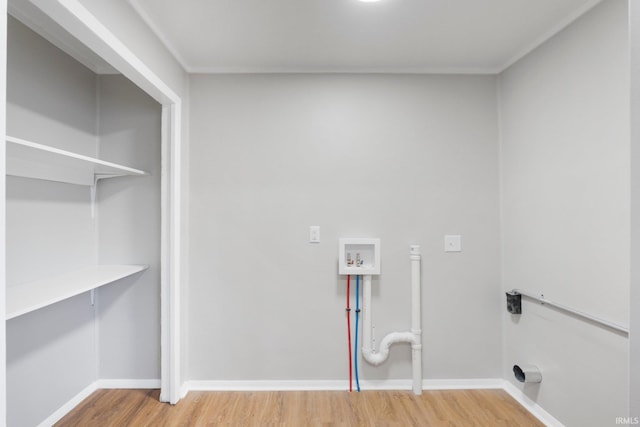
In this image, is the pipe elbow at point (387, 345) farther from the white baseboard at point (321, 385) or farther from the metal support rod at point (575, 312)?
the metal support rod at point (575, 312)

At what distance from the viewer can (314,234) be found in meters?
2.53

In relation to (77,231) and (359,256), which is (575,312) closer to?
(359,256)

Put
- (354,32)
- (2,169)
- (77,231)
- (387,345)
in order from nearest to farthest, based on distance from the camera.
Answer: (2,169) < (354,32) < (77,231) < (387,345)

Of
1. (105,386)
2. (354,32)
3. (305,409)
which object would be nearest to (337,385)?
(305,409)

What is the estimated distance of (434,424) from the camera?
2.09 m

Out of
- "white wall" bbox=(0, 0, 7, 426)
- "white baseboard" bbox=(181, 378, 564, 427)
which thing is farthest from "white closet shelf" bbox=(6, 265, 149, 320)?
"white baseboard" bbox=(181, 378, 564, 427)

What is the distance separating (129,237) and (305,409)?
1688mm

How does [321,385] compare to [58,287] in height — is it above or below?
below

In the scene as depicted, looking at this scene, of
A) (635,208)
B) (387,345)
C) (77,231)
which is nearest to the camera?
(635,208)

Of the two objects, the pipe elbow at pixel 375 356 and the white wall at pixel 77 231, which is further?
the pipe elbow at pixel 375 356

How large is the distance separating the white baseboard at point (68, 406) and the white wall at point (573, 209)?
2.92m

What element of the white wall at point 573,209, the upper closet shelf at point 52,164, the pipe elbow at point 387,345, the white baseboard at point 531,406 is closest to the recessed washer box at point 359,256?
the pipe elbow at point 387,345

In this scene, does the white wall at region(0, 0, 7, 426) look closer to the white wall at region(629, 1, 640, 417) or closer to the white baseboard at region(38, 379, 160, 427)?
the white wall at region(629, 1, 640, 417)

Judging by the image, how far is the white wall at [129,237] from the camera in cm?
250
